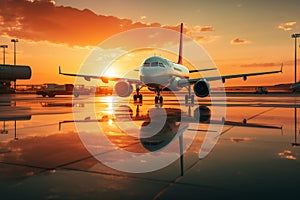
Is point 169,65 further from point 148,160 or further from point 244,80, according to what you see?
point 148,160

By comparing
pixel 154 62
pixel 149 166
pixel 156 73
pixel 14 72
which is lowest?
pixel 149 166

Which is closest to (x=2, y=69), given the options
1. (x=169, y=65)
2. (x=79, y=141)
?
(x=169, y=65)

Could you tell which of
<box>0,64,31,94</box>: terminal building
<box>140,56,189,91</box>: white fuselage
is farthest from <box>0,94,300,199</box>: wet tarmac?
<box>0,64,31,94</box>: terminal building

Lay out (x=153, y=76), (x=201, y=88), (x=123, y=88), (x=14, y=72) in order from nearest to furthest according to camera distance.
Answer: (x=153, y=76)
(x=201, y=88)
(x=123, y=88)
(x=14, y=72)

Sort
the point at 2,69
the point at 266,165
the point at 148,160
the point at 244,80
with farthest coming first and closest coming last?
1. the point at 2,69
2. the point at 244,80
3. the point at 148,160
4. the point at 266,165

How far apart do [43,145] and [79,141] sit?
0.97 meters

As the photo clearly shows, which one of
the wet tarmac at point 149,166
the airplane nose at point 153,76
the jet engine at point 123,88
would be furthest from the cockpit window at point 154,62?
the wet tarmac at point 149,166

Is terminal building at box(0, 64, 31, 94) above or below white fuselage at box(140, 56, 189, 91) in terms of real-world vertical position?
above

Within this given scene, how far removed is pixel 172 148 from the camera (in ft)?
22.0

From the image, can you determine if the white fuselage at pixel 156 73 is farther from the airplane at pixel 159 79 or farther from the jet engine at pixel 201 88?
the jet engine at pixel 201 88

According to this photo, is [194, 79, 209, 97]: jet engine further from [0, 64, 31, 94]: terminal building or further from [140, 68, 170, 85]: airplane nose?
[0, 64, 31, 94]: terminal building

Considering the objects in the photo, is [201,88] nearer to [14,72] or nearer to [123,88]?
[123,88]

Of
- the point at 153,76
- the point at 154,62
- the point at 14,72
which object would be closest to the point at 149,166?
the point at 153,76

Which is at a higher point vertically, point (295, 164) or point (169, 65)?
point (169, 65)
